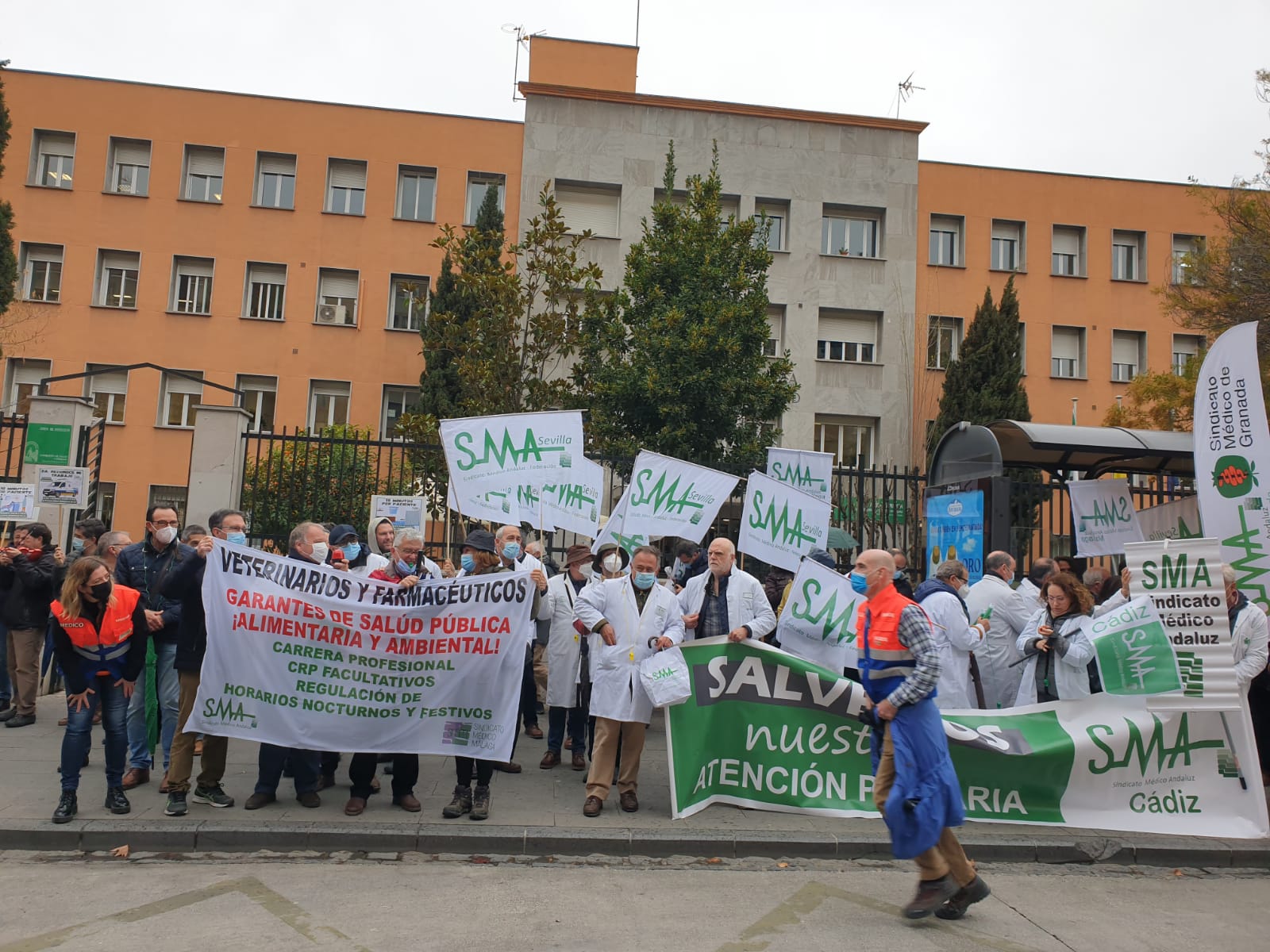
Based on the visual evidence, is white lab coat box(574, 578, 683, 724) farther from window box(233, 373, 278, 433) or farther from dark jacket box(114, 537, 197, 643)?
window box(233, 373, 278, 433)

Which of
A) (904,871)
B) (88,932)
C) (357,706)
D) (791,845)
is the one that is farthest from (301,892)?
(904,871)

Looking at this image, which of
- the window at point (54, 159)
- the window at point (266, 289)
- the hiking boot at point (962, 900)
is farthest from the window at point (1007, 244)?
the hiking boot at point (962, 900)

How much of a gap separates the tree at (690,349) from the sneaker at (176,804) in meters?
13.9

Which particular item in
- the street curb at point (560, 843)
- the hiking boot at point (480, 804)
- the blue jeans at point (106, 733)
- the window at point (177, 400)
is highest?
the window at point (177, 400)

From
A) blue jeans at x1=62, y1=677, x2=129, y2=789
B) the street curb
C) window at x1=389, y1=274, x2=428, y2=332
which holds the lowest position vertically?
the street curb

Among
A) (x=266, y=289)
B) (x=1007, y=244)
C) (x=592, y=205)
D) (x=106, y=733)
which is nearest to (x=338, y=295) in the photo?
(x=266, y=289)

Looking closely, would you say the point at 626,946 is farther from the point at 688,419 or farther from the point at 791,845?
the point at 688,419

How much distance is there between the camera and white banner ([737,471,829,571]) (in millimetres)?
9359

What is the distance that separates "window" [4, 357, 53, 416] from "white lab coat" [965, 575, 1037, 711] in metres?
28.0

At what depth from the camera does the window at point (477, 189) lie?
95.8 ft

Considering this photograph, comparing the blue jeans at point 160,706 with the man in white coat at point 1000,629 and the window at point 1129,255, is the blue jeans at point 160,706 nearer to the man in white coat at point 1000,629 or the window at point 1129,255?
the man in white coat at point 1000,629

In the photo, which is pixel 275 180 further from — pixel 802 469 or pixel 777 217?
pixel 802 469

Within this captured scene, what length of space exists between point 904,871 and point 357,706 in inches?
154

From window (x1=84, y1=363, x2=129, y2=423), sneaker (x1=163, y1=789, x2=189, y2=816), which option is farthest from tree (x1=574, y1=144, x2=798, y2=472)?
window (x1=84, y1=363, x2=129, y2=423)
